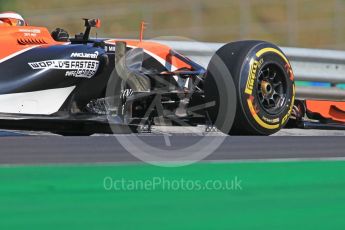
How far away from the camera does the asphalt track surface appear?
11.2 feet

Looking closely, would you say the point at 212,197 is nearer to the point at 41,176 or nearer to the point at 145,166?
the point at 145,166

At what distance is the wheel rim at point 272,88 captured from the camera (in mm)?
5270

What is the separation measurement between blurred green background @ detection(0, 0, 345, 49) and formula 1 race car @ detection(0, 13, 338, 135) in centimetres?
361

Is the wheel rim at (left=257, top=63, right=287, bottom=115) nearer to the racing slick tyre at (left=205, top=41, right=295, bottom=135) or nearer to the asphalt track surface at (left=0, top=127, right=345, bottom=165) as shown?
the racing slick tyre at (left=205, top=41, right=295, bottom=135)

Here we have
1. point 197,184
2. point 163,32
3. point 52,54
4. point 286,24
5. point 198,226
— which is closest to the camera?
point 198,226

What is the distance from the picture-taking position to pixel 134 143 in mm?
4223

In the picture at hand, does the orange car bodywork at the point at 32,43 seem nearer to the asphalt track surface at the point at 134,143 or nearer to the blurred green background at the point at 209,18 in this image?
the asphalt track surface at the point at 134,143

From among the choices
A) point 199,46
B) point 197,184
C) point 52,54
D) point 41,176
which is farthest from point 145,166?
point 199,46

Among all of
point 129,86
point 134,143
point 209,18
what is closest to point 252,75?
point 129,86

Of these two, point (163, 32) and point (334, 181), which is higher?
point (163, 32)

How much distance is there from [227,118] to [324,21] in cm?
534

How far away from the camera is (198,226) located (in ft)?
8.95

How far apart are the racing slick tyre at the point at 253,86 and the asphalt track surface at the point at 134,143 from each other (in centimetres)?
48

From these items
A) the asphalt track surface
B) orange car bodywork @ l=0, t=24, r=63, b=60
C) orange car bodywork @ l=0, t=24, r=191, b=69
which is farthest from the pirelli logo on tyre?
orange car bodywork @ l=0, t=24, r=63, b=60
